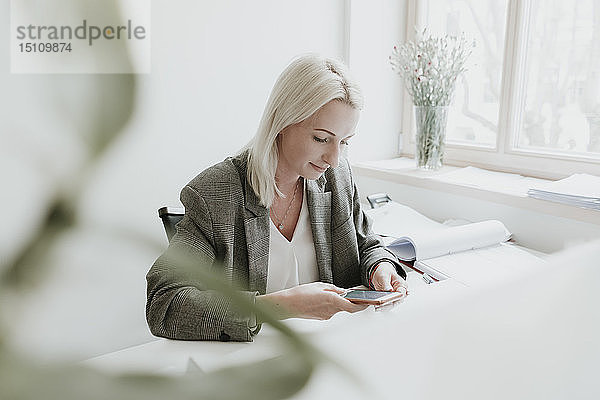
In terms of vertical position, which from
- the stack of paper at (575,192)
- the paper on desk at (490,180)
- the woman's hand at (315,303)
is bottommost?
the woman's hand at (315,303)

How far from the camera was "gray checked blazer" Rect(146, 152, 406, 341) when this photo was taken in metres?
1.17

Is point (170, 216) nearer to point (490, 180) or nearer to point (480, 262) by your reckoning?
point (480, 262)

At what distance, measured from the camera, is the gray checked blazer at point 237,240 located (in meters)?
1.17

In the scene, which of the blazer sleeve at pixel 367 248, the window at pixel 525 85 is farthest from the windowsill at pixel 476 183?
the blazer sleeve at pixel 367 248

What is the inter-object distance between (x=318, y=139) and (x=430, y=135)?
3.17ft

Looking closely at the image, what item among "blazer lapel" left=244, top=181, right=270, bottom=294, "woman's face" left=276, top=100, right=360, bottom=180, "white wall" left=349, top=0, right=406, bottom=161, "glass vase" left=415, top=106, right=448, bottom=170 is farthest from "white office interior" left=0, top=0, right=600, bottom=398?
"woman's face" left=276, top=100, right=360, bottom=180

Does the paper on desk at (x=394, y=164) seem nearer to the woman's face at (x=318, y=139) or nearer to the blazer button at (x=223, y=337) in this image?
the woman's face at (x=318, y=139)

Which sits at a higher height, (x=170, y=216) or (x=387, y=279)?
(x=170, y=216)

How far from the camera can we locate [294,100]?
144 centimetres

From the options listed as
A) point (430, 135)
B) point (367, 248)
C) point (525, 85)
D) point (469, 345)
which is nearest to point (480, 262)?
point (367, 248)

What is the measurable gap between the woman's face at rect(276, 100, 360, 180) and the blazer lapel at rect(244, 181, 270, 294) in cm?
15

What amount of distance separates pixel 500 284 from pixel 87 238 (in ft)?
0.44

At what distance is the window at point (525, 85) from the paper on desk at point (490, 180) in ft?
0.24

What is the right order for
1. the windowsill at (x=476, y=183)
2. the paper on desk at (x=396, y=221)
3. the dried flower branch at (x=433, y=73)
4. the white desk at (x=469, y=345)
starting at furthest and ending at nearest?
the dried flower branch at (x=433, y=73) → the paper on desk at (x=396, y=221) → the windowsill at (x=476, y=183) → the white desk at (x=469, y=345)
